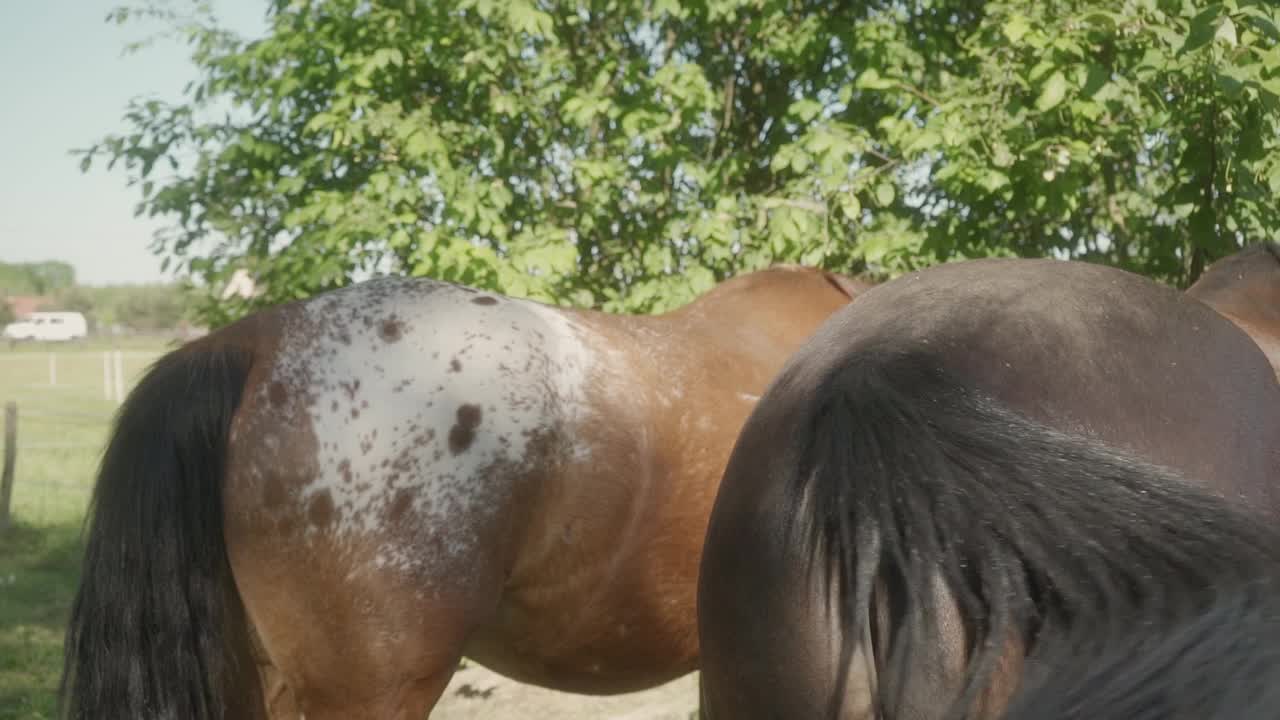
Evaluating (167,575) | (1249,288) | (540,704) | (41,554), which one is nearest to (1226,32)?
(1249,288)

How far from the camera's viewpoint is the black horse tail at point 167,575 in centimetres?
209

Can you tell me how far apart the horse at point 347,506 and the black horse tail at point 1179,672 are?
1.53m

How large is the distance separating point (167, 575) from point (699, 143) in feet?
12.8

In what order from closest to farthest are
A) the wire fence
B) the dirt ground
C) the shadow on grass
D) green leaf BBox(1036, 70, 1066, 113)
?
green leaf BBox(1036, 70, 1066, 113)
the dirt ground
the shadow on grass
the wire fence

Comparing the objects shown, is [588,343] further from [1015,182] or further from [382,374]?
[1015,182]

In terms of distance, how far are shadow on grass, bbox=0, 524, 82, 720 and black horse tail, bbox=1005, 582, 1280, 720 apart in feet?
15.1

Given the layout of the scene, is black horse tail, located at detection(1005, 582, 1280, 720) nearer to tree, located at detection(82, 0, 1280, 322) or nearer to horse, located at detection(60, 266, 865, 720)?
horse, located at detection(60, 266, 865, 720)

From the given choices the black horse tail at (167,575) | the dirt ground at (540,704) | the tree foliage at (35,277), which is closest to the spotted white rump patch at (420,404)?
the black horse tail at (167,575)

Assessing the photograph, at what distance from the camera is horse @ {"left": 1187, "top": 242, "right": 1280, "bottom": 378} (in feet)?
7.71

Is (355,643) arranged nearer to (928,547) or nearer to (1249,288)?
(928,547)

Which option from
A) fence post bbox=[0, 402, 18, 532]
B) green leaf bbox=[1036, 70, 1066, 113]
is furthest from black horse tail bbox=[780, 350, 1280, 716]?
fence post bbox=[0, 402, 18, 532]

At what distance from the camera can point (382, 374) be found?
217 cm

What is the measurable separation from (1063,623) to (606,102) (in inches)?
151

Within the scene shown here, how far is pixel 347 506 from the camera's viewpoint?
82.2 inches
